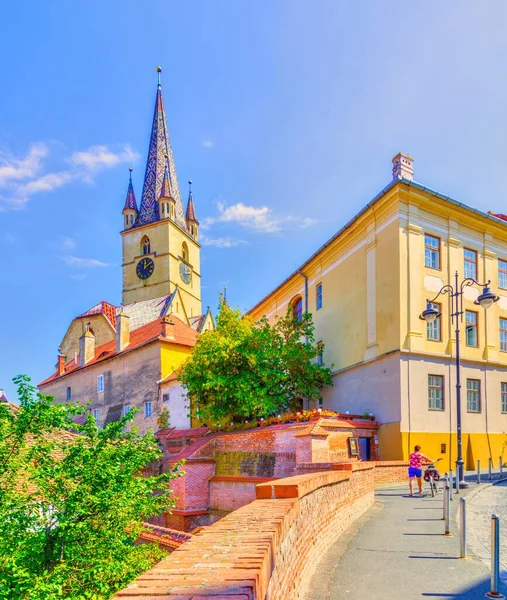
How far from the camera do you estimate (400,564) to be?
6.72m

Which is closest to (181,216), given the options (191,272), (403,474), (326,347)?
(191,272)

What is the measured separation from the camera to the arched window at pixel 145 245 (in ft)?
227

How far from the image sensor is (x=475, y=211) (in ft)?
78.7

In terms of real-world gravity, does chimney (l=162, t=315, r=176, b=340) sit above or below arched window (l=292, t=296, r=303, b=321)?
below

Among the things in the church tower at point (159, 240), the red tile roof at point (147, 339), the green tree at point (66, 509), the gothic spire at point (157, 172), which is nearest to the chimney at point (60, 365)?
the red tile roof at point (147, 339)

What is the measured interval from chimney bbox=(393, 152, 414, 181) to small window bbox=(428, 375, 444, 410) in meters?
9.44

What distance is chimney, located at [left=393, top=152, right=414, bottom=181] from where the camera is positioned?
76.4 feet

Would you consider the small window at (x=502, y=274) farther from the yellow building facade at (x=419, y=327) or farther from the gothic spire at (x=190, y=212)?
the gothic spire at (x=190, y=212)

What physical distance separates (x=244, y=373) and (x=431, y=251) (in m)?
10.8

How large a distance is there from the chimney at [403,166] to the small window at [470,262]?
4.74m

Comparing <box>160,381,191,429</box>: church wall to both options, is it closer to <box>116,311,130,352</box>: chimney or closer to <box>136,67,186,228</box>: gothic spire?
<box>116,311,130,352</box>: chimney

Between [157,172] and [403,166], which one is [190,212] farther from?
[403,166]

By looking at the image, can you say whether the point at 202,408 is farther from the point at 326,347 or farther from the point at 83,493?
the point at 83,493

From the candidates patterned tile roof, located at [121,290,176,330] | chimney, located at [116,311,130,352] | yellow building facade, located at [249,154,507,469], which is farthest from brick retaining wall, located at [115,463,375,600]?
patterned tile roof, located at [121,290,176,330]
